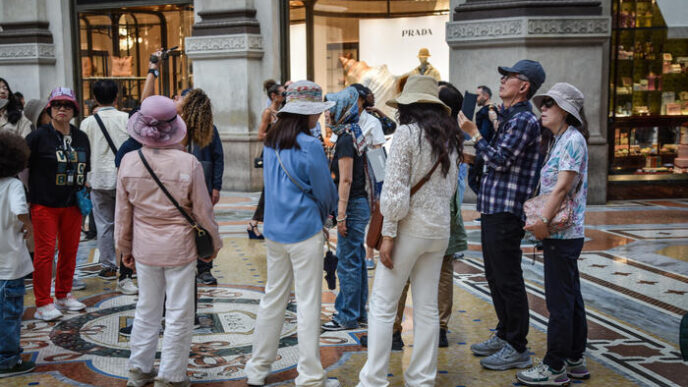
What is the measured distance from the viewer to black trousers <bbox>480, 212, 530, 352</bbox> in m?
4.52

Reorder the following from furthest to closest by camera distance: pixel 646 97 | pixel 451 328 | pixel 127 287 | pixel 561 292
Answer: pixel 646 97, pixel 127 287, pixel 451 328, pixel 561 292

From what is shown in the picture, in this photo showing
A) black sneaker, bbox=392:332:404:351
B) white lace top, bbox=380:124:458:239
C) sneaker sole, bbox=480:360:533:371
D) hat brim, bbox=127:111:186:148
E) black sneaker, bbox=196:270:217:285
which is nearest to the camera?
white lace top, bbox=380:124:458:239

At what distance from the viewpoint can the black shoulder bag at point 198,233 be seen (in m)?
4.25

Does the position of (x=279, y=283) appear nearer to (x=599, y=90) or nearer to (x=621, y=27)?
(x=599, y=90)

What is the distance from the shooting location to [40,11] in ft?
50.3

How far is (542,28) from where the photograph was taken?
1075cm

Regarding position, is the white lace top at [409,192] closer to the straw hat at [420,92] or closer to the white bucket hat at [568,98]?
the straw hat at [420,92]

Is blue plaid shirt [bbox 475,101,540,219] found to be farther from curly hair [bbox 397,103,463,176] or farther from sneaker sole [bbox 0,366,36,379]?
sneaker sole [bbox 0,366,36,379]

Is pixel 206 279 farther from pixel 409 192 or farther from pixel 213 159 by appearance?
pixel 409 192

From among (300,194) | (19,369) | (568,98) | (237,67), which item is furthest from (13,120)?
(237,67)

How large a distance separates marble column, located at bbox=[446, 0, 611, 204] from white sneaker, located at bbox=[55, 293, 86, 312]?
22.7 ft

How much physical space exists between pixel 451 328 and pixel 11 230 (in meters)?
3.13

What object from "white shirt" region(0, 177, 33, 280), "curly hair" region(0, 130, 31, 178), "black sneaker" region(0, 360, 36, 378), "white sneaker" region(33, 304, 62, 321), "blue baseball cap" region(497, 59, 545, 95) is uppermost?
"blue baseball cap" region(497, 59, 545, 95)

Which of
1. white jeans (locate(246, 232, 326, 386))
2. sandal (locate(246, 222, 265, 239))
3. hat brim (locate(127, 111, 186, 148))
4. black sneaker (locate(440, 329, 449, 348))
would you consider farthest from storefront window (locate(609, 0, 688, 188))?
hat brim (locate(127, 111, 186, 148))
